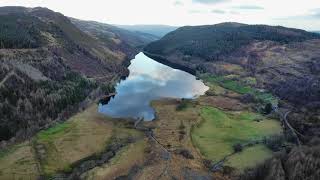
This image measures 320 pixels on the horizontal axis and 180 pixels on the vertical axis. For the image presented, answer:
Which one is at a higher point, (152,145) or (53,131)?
(152,145)

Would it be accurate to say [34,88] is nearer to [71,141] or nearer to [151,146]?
[71,141]

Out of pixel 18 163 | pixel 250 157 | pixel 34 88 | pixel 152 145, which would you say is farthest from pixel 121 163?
pixel 34 88

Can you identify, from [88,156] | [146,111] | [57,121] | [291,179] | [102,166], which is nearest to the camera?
[291,179]

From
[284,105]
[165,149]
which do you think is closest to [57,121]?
[165,149]

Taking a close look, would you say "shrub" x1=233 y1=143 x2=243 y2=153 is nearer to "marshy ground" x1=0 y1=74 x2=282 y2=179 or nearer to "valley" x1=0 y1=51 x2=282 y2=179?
"valley" x1=0 y1=51 x2=282 y2=179

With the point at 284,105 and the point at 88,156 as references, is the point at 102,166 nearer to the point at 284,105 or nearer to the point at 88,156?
the point at 88,156

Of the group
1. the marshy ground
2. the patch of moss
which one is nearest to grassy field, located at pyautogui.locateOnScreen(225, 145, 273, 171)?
the marshy ground

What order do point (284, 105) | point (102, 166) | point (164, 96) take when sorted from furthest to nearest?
point (164, 96), point (284, 105), point (102, 166)

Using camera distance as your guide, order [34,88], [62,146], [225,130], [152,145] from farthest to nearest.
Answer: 1. [34,88]
2. [225,130]
3. [152,145]
4. [62,146]

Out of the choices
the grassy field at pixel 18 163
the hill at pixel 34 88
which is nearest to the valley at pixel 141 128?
the grassy field at pixel 18 163
